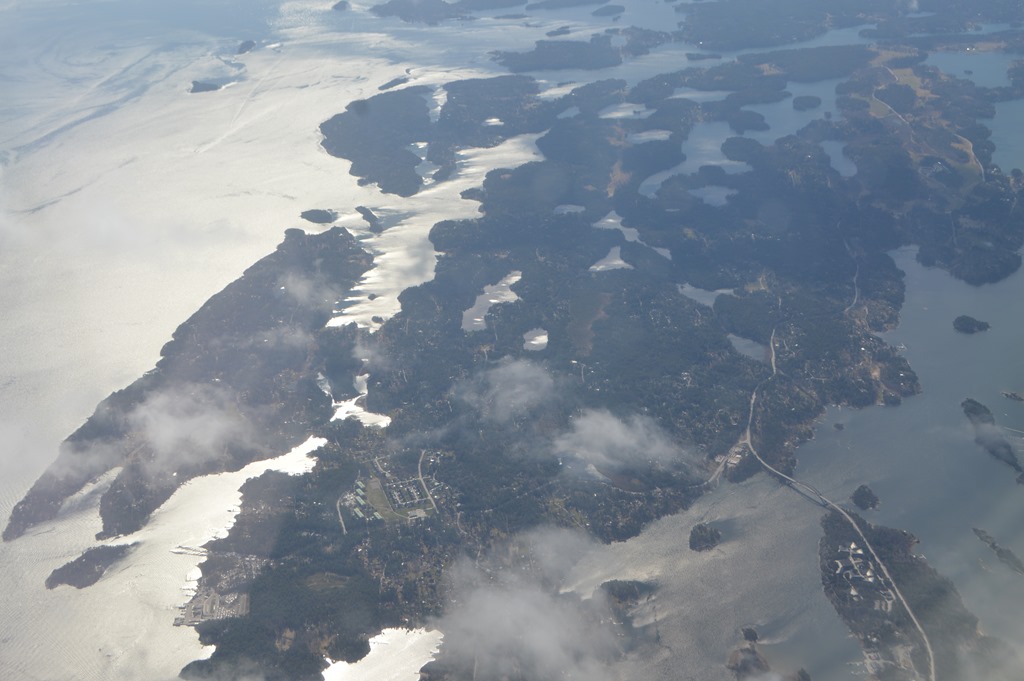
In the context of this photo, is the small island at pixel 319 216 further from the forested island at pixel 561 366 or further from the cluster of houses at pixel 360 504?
the cluster of houses at pixel 360 504

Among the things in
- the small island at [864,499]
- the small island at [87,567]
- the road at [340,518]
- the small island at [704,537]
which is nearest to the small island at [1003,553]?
the small island at [864,499]

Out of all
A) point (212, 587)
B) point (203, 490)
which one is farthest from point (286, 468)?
point (212, 587)

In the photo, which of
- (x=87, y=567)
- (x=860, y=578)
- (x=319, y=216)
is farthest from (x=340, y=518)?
(x=319, y=216)

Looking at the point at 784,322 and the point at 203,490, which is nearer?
the point at 203,490

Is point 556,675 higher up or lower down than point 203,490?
lower down

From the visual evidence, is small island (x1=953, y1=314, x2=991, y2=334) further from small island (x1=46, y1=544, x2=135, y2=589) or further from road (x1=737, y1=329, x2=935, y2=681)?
small island (x1=46, y1=544, x2=135, y2=589)

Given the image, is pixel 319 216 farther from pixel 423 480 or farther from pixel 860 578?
pixel 860 578

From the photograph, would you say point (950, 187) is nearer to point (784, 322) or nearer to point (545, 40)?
point (784, 322)

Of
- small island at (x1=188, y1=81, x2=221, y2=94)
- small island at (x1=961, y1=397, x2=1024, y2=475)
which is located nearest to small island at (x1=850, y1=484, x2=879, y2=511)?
small island at (x1=961, y1=397, x2=1024, y2=475)
